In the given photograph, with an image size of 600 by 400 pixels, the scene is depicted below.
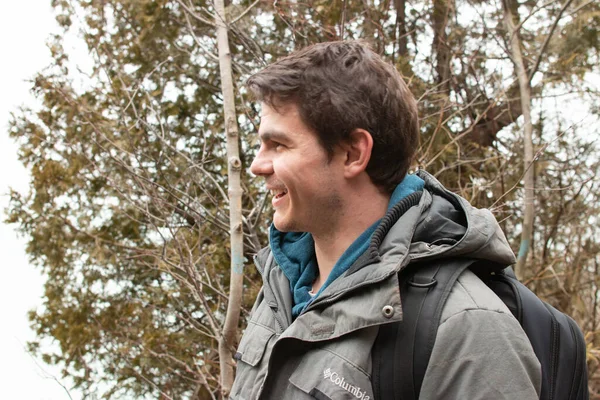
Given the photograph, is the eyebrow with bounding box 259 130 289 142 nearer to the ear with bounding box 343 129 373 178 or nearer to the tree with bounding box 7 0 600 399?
the ear with bounding box 343 129 373 178

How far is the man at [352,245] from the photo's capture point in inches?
49.6

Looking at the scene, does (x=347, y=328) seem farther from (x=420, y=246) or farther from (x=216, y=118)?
(x=216, y=118)

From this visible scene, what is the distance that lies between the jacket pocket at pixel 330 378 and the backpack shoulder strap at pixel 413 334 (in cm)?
3

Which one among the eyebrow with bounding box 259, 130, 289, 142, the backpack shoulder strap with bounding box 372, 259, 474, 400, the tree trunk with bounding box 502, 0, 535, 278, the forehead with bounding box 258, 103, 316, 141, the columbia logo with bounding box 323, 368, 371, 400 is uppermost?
the tree trunk with bounding box 502, 0, 535, 278

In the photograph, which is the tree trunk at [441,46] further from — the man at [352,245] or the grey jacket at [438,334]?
the grey jacket at [438,334]

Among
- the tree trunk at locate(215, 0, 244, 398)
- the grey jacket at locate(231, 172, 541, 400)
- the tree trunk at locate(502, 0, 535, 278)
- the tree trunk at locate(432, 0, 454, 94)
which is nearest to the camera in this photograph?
the grey jacket at locate(231, 172, 541, 400)

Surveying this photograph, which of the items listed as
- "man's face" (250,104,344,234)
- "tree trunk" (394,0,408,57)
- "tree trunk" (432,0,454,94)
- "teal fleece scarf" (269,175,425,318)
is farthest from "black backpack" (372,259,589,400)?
"tree trunk" (394,0,408,57)

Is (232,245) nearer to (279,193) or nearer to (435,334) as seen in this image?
(279,193)

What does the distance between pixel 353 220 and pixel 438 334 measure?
1.62 ft

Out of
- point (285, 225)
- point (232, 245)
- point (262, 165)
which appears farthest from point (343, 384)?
point (232, 245)

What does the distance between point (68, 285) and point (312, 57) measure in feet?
18.0

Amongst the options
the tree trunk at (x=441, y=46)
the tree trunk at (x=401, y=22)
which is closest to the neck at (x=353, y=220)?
the tree trunk at (x=441, y=46)

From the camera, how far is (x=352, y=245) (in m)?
1.65

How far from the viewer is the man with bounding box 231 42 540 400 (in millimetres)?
1260
